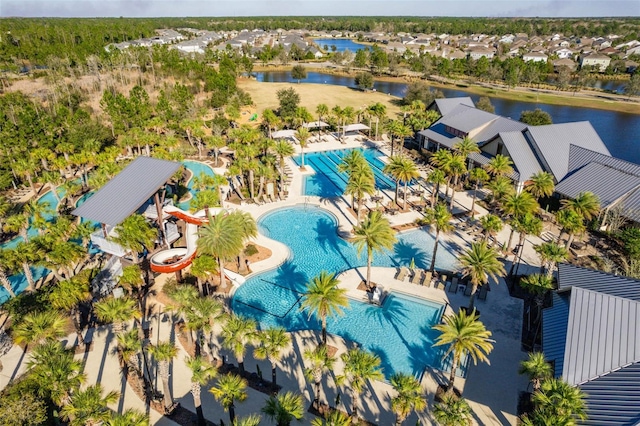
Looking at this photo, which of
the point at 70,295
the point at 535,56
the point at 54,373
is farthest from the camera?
the point at 535,56

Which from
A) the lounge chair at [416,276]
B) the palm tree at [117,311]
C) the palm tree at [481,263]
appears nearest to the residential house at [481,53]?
the lounge chair at [416,276]

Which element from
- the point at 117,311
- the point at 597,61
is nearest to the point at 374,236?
the point at 117,311

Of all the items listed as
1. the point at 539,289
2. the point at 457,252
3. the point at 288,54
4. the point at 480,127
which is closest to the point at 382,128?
the point at 480,127

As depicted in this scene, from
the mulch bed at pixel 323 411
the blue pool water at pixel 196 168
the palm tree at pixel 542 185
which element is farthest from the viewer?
the blue pool water at pixel 196 168

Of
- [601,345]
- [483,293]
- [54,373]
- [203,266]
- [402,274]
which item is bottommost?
[402,274]

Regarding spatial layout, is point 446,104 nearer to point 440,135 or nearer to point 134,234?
point 440,135

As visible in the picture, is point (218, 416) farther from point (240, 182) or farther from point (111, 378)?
point (240, 182)

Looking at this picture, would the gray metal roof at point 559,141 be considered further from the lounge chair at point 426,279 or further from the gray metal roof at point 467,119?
the lounge chair at point 426,279

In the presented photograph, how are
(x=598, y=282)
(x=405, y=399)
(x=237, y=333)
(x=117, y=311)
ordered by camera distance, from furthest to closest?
(x=598, y=282) < (x=117, y=311) < (x=237, y=333) < (x=405, y=399)
